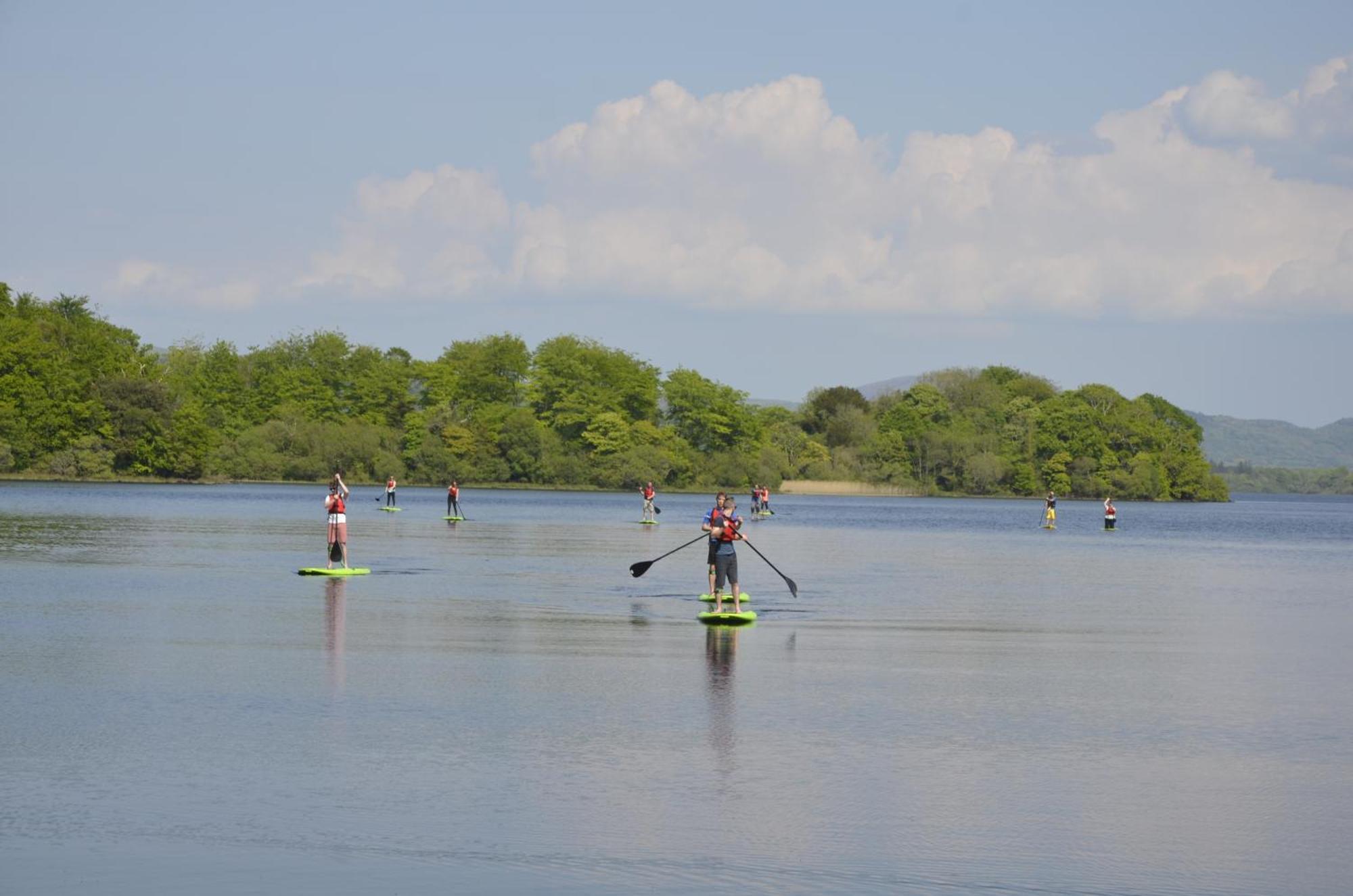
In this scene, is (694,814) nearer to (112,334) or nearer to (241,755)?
(241,755)

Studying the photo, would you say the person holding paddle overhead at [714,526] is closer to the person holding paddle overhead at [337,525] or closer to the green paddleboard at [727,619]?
the green paddleboard at [727,619]

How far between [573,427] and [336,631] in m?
127

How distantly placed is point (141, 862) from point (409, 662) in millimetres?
8446

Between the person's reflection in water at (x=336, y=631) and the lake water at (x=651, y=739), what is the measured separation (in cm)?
9

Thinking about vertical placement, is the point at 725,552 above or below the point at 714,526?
below

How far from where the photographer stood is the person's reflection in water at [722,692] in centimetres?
1248

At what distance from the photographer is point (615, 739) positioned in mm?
12797

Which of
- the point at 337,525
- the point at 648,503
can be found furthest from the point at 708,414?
the point at 337,525

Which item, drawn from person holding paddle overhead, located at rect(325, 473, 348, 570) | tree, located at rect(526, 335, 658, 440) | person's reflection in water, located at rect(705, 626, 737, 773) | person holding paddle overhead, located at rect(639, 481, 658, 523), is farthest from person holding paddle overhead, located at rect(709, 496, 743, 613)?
tree, located at rect(526, 335, 658, 440)

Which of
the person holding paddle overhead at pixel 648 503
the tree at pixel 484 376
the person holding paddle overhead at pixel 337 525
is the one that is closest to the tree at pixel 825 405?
the tree at pixel 484 376

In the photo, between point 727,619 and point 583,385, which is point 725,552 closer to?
point 727,619

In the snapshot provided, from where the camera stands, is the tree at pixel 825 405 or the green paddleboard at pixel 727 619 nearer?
the green paddleboard at pixel 727 619

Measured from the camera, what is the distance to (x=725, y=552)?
22969mm

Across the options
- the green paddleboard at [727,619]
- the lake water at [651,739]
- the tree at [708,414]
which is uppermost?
the tree at [708,414]
